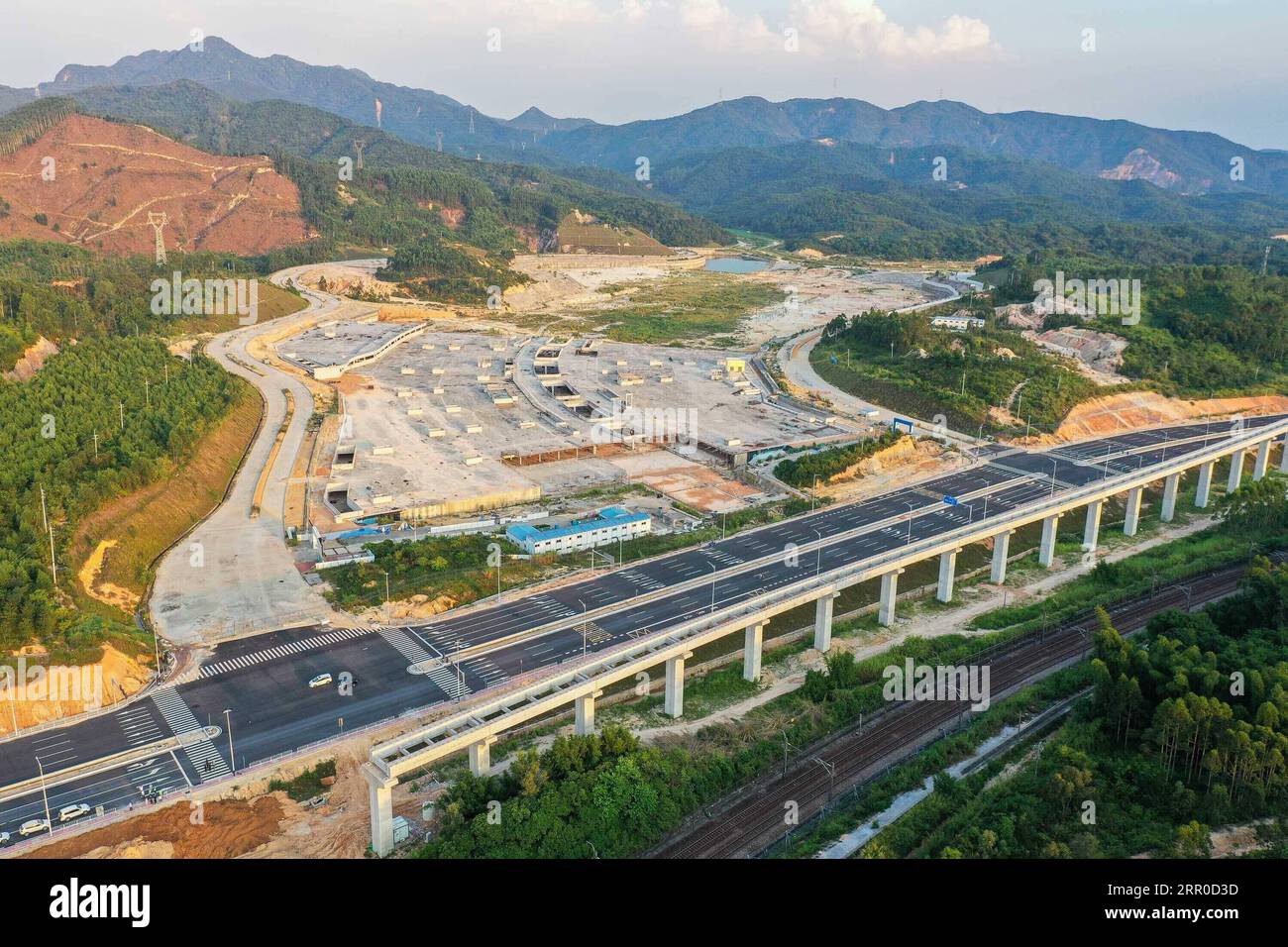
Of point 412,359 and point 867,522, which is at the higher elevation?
point 412,359

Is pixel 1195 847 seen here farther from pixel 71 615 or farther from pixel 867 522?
pixel 71 615

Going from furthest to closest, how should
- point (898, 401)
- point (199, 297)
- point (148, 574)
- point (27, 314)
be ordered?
point (199, 297) → point (898, 401) → point (27, 314) → point (148, 574)

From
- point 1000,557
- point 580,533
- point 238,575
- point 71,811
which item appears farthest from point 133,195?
point 1000,557

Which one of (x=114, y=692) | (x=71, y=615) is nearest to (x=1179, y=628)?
(x=114, y=692)

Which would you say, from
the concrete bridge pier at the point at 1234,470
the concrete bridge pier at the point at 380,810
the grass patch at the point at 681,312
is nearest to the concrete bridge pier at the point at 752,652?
the concrete bridge pier at the point at 380,810

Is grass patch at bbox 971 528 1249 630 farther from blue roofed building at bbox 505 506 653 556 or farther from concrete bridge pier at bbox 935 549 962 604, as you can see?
blue roofed building at bbox 505 506 653 556

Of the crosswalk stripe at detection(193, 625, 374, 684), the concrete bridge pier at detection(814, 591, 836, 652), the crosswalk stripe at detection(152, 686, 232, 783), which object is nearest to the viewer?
the crosswalk stripe at detection(152, 686, 232, 783)

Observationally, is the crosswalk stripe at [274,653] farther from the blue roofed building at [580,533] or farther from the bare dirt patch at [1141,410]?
the bare dirt patch at [1141,410]

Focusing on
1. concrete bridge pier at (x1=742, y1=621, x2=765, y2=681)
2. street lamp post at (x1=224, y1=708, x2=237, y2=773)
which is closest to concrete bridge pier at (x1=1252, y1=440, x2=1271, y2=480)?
concrete bridge pier at (x1=742, y1=621, x2=765, y2=681)
